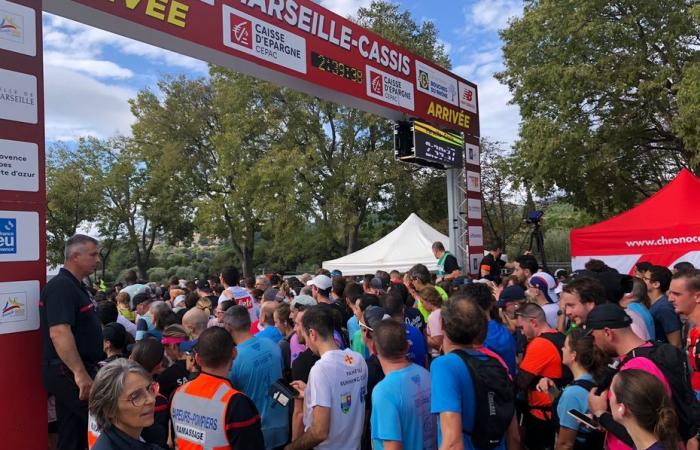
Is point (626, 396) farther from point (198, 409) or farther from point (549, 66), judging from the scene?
point (549, 66)

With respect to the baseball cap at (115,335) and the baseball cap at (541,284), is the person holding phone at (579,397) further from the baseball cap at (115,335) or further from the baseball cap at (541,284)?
the baseball cap at (115,335)

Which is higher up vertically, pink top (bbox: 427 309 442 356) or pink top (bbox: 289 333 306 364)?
pink top (bbox: 427 309 442 356)

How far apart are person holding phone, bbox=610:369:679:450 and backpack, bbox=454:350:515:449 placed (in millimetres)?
526

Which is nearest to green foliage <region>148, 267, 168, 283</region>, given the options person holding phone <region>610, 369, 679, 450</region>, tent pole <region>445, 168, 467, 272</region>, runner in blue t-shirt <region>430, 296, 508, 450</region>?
tent pole <region>445, 168, 467, 272</region>

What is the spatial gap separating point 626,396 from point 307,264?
106ft

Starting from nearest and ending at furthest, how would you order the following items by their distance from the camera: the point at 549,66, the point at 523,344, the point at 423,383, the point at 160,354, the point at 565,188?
1. the point at 423,383
2. the point at 160,354
3. the point at 523,344
4. the point at 549,66
5. the point at 565,188

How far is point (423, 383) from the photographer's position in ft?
9.84

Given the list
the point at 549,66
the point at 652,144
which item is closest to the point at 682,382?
the point at 549,66

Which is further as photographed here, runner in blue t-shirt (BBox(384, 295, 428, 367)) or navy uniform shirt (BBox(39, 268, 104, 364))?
runner in blue t-shirt (BBox(384, 295, 428, 367))

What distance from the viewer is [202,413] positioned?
9.02 ft

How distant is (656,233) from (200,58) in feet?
33.3

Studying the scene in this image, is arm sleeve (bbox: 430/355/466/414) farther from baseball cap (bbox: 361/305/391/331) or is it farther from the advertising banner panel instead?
the advertising banner panel

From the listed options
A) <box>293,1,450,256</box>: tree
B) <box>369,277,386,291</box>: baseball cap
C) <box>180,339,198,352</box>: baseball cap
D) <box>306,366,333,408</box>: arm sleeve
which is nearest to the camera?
<box>306,366,333,408</box>: arm sleeve

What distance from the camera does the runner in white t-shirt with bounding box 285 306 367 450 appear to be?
3.11 meters
